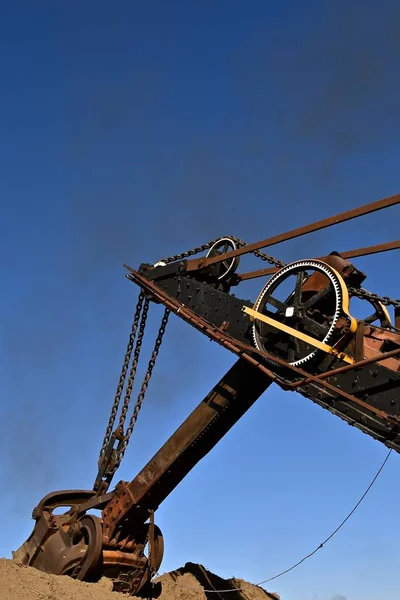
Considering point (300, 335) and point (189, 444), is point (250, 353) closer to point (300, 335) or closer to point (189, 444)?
point (300, 335)

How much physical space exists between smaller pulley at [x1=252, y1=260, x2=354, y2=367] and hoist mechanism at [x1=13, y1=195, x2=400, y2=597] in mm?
14

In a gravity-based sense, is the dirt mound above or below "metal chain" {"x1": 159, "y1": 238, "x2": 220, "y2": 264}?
below

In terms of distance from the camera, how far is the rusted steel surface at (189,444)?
9375mm

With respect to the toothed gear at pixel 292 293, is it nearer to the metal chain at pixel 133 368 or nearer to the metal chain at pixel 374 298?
the metal chain at pixel 374 298

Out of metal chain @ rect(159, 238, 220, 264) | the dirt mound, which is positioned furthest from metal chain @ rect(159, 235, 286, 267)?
the dirt mound

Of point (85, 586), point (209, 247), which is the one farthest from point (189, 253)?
point (85, 586)

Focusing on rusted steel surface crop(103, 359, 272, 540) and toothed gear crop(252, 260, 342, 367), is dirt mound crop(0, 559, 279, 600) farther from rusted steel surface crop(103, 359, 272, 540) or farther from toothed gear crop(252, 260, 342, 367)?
toothed gear crop(252, 260, 342, 367)

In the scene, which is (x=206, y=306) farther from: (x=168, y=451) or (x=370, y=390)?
(x=370, y=390)

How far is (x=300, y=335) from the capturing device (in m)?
8.11

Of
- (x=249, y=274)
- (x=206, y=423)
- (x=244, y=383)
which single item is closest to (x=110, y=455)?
(x=206, y=423)

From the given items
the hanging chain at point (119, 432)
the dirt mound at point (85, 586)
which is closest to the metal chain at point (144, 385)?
the hanging chain at point (119, 432)

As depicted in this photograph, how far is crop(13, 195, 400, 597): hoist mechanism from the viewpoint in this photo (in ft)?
25.2

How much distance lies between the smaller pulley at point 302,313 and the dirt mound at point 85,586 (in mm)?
3809

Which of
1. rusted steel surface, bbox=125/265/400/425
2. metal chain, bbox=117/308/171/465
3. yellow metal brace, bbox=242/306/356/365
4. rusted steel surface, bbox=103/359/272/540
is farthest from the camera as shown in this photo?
metal chain, bbox=117/308/171/465
